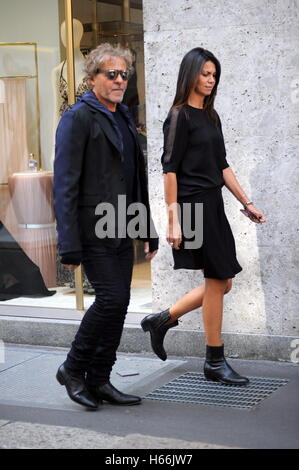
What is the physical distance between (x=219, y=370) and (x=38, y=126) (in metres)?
2.81

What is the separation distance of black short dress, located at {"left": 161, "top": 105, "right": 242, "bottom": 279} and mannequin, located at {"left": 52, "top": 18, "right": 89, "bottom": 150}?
1.80 metres

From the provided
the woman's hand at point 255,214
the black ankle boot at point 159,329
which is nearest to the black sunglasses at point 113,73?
the woman's hand at point 255,214

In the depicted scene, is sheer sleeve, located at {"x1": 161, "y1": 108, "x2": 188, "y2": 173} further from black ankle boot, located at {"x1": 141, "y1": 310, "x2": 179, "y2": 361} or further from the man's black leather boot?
the man's black leather boot

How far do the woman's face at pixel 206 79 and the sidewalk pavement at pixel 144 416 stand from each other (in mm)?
1842

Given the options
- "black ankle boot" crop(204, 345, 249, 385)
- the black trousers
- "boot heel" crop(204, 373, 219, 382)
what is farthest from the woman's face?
"boot heel" crop(204, 373, 219, 382)

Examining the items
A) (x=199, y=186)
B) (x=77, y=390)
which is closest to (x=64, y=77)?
(x=199, y=186)

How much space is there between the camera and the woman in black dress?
5.91m

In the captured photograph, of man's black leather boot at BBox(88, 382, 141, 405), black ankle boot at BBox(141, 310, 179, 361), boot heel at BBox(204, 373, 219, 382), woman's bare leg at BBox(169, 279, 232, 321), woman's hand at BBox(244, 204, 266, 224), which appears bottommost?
boot heel at BBox(204, 373, 219, 382)

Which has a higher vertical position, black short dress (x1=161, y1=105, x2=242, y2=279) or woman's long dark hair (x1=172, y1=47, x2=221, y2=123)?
woman's long dark hair (x1=172, y1=47, x2=221, y2=123)

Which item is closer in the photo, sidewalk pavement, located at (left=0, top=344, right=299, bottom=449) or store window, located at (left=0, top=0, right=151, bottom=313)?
sidewalk pavement, located at (left=0, top=344, right=299, bottom=449)

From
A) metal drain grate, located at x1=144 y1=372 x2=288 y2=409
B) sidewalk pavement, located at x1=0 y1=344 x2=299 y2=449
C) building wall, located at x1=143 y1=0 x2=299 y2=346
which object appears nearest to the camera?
sidewalk pavement, located at x1=0 y1=344 x2=299 y2=449

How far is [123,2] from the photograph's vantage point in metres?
7.25

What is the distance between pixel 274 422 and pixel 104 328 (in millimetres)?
1073
